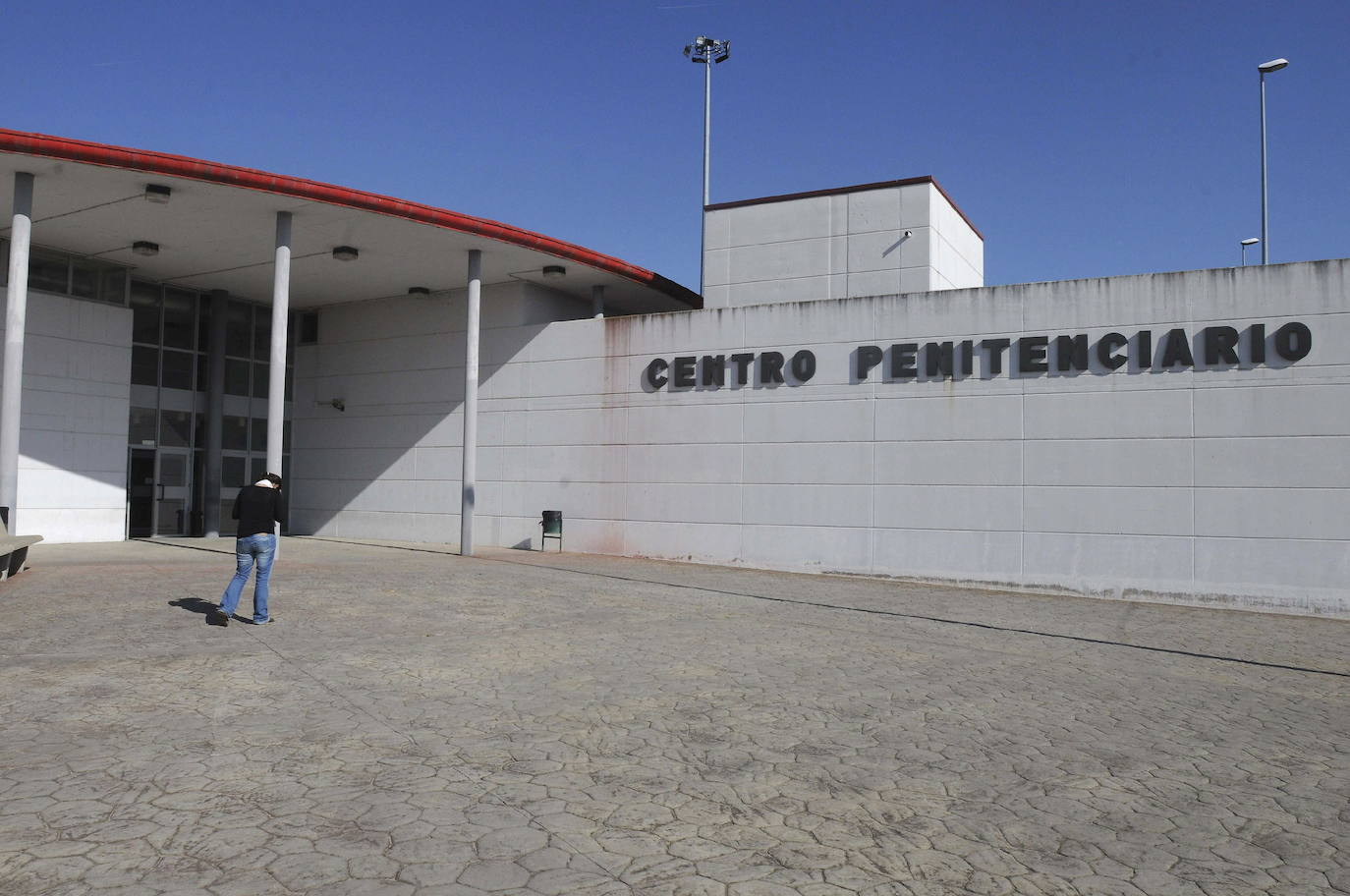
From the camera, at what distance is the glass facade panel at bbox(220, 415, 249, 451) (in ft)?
81.7

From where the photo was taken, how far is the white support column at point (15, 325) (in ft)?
49.7

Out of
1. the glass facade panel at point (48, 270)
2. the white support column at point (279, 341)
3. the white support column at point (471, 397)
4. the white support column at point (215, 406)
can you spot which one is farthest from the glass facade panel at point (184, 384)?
the white support column at point (471, 397)

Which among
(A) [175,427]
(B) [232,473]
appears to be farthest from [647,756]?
(B) [232,473]

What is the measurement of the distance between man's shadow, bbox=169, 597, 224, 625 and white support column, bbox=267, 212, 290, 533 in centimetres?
550

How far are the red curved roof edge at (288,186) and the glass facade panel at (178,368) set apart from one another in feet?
29.9

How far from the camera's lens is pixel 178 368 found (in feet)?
78.5

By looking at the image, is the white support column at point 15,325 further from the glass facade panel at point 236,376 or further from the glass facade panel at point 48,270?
the glass facade panel at point 236,376

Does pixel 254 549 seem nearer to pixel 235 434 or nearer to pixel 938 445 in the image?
pixel 938 445

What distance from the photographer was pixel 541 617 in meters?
11.6

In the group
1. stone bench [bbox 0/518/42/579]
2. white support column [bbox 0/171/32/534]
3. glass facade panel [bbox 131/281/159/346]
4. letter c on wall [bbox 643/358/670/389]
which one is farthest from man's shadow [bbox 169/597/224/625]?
glass facade panel [bbox 131/281/159/346]

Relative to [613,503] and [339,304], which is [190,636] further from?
[339,304]

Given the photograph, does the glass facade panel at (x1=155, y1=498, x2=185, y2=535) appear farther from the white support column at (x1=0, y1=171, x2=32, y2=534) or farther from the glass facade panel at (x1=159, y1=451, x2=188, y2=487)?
the white support column at (x1=0, y1=171, x2=32, y2=534)

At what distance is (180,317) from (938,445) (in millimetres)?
18416

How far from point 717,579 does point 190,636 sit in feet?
30.2
